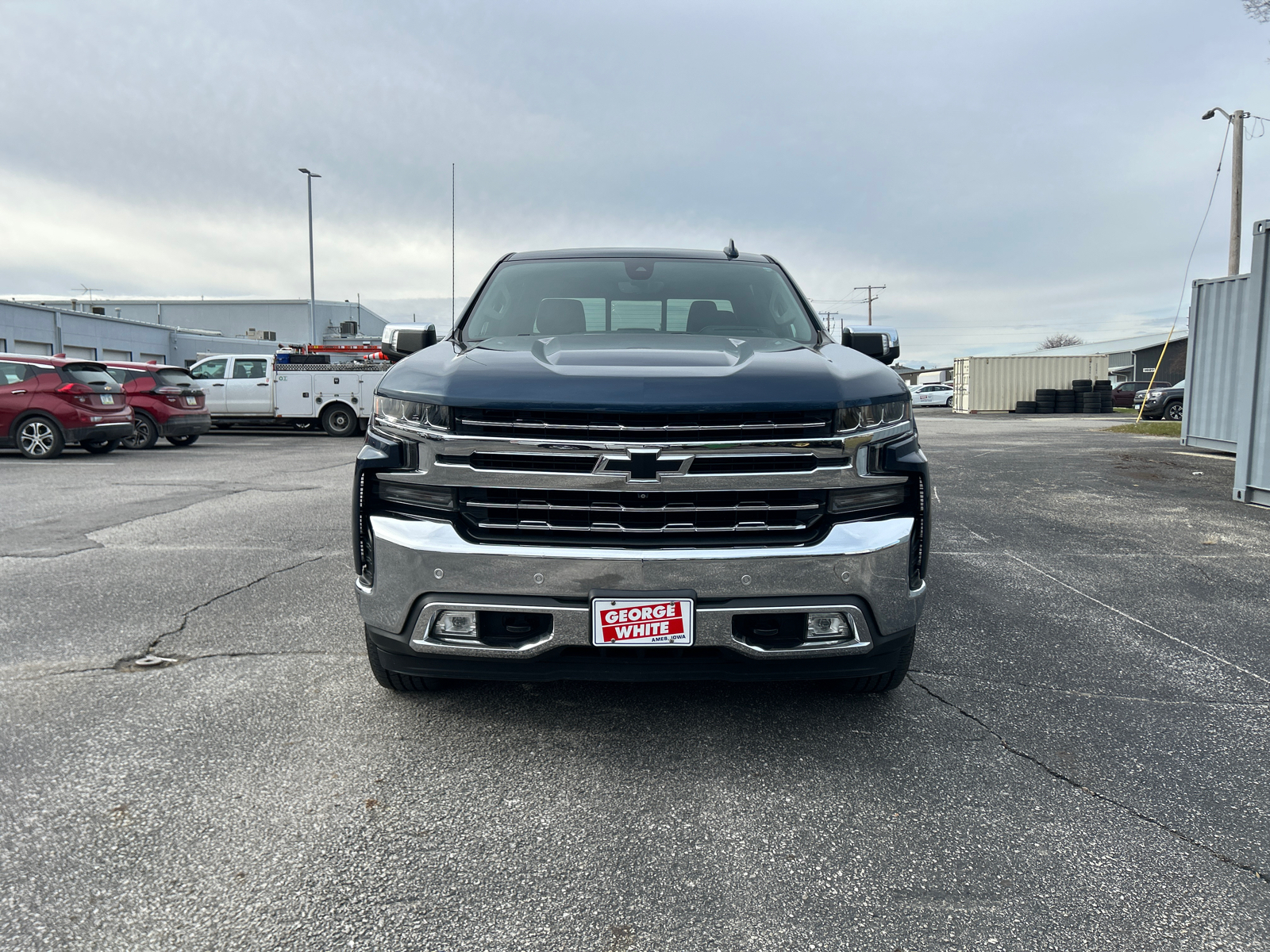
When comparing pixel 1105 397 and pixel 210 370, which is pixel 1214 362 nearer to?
pixel 210 370

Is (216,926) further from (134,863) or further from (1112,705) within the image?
(1112,705)

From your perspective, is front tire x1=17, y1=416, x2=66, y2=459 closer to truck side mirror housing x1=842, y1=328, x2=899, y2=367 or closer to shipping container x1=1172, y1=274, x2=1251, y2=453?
truck side mirror housing x1=842, y1=328, x2=899, y2=367

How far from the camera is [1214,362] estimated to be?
37.1 feet

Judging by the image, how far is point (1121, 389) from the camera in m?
42.8

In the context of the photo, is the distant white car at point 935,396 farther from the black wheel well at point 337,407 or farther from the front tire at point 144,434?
the front tire at point 144,434

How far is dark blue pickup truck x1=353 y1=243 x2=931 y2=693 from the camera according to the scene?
261 centimetres

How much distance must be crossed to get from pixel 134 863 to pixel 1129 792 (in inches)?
113

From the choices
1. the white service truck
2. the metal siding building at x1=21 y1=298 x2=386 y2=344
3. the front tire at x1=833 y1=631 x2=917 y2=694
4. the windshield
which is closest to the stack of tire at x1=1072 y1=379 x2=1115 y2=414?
the white service truck

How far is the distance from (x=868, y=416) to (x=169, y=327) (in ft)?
154

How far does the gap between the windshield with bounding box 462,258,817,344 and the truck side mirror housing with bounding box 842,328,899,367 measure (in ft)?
0.99

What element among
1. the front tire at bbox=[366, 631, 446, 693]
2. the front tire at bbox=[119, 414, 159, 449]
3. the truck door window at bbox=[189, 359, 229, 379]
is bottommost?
the front tire at bbox=[366, 631, 446, 693]

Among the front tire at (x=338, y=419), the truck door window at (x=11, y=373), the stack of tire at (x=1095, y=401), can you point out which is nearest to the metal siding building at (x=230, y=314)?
the front tire at (x=338, y=419)

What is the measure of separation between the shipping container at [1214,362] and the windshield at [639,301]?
30.1 ft

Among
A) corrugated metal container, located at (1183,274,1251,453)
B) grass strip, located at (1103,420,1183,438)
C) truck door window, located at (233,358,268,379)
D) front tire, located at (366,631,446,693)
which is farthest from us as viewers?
truck door window, located at (233,358,268,379)
